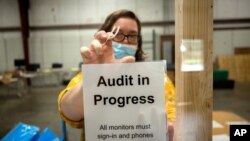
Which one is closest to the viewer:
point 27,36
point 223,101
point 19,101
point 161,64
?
point 161,64

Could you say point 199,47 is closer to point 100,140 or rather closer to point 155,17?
point 100,140

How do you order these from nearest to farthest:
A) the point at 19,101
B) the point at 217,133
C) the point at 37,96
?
the point at 217,133
the point at 19,101
the point at 37,96

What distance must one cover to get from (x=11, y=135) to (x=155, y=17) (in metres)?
9.31

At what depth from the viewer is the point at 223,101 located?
22.8 feet

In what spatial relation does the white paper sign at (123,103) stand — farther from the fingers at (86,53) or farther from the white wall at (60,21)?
the white wall at (60,21)

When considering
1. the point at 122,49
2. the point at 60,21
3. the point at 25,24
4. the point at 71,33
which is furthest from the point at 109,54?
the point at 25,24

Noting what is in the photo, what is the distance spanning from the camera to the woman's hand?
647mm

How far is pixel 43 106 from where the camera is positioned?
7020 millimetres

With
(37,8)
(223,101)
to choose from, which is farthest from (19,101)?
(223,101)

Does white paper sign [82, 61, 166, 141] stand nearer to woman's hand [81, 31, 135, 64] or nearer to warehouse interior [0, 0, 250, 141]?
woman's hand [81, 31, 135, 64]

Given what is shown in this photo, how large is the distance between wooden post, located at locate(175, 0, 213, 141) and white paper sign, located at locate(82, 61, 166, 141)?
66mm

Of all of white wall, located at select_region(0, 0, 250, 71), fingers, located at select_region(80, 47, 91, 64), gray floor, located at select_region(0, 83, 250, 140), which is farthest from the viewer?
white wall, located at select_region(0, 0, 250, 71)

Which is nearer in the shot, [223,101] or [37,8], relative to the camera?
[223,101]

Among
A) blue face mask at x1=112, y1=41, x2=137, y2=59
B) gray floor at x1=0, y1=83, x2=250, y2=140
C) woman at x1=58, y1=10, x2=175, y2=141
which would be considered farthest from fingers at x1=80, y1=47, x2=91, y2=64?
gray floor at x1=0, y1=83, x2=250, y2=140
